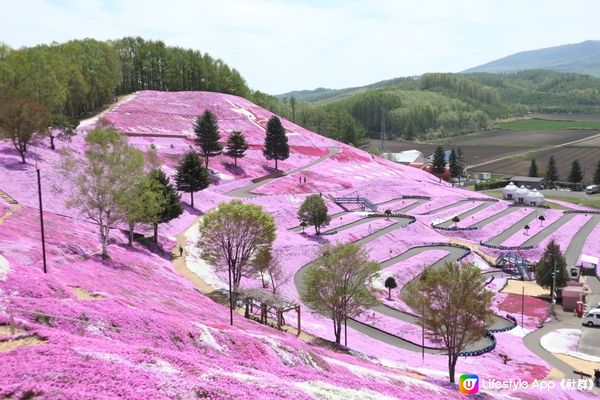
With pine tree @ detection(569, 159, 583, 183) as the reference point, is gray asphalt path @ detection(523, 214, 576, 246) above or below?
below

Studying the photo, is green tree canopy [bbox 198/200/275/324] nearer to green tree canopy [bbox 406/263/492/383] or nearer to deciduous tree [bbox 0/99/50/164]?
green tree canopy [bbox 406/263/492/383]

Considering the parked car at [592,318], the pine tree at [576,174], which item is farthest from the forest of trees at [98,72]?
the pine tree at [576,174]

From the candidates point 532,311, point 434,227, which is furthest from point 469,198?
point 532,311

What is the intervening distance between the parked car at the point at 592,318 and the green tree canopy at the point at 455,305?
85.2ft

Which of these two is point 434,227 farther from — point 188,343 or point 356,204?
point 188,343

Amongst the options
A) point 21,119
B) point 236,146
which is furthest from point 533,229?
point 21,119

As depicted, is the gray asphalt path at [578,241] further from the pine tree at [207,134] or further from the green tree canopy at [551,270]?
the pine tree at [207,134]

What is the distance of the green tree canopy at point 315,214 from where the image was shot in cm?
7131

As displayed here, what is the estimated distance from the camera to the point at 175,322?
27.4m

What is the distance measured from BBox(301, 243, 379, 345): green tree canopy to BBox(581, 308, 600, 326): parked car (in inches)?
1130

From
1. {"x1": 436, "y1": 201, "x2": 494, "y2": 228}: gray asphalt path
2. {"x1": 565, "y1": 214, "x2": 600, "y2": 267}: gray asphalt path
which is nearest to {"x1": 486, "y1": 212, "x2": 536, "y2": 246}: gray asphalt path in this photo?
{"x1": 436, "y1": 201, "x2": 494, "y2": 228}: gray asphalt path

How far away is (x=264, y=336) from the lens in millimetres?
31641

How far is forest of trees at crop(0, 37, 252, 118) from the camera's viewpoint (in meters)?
76.8

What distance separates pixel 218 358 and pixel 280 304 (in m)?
17.7
